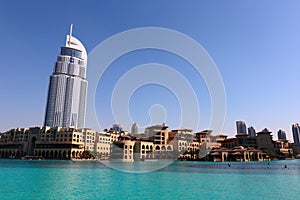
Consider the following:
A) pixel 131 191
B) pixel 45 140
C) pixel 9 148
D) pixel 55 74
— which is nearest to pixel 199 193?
pixel 131 191

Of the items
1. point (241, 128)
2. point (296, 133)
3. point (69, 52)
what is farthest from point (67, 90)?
point (296, 133)

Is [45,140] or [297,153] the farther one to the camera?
[297,153]

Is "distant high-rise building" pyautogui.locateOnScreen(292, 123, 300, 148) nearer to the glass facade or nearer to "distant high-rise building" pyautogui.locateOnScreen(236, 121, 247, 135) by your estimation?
"distant high-rise building" pyautogui.locateOnScreen(236, 121, 247, 135)

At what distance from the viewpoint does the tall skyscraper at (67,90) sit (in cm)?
11912

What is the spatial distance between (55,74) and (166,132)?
76675 mm

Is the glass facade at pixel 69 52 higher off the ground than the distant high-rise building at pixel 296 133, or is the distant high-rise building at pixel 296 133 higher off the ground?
the glass facade at pixel 69 52

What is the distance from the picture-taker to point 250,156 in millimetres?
70000

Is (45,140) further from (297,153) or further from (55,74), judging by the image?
(297,153)

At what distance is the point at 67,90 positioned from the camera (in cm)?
12381

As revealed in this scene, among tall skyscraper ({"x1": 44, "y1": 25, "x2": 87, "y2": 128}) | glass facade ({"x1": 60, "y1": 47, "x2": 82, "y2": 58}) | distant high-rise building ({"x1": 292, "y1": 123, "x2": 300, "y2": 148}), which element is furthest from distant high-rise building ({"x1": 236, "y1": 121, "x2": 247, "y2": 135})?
glass facade ({"x1": 60, "y1": 47, "x2": 82, "y2": 58})

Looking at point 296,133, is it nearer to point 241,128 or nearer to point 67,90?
point 241,128

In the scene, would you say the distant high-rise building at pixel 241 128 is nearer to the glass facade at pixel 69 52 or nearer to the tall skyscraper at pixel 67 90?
the tall skyscraper at pixel 67 90

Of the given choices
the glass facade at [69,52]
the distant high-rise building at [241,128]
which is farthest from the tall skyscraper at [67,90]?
the distant high-rise building at [241,128]

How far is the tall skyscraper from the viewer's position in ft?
391
